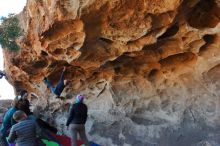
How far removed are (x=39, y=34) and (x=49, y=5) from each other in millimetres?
960

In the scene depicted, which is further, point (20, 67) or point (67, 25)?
point (20, 67)

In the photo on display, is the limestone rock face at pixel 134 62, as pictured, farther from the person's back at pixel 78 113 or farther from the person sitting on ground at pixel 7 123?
the person sitting on ground at pixel 7 123

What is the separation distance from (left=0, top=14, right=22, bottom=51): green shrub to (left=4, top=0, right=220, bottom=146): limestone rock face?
24 centimetres

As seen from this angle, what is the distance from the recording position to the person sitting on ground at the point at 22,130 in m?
6.38

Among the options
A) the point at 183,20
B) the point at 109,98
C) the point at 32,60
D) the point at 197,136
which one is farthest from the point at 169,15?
the point at 32,60

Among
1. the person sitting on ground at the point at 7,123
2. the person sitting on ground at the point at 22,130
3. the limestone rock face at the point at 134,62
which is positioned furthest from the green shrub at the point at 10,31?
the person sitting on ground at the point at 22,130

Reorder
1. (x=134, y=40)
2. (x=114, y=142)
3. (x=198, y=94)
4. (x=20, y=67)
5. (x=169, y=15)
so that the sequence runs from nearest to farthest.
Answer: (x=169, y=15)
(x=134, y=40)
(x=198, y=94)
(x=114, y=142)
(x=20, y=67)

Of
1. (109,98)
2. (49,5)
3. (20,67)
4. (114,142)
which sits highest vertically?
(49,5)

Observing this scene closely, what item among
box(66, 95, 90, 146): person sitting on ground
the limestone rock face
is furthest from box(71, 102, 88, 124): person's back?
the limestone rock face

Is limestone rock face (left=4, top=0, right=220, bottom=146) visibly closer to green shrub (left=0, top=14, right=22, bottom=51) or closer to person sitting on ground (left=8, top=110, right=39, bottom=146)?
green shrub (left=0, top=14, right=22, bottom=51)

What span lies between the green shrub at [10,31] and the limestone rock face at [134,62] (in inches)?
9.6

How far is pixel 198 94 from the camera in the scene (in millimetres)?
8844

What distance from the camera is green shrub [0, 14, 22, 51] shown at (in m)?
10.2

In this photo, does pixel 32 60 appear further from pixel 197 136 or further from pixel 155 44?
pixel 197 136
